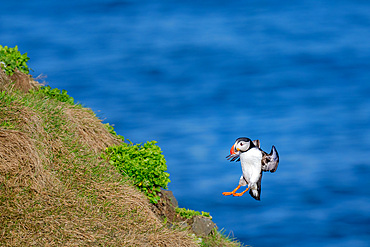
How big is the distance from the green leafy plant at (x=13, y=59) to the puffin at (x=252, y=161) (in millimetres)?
7254

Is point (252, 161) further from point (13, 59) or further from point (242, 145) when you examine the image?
point (13, 59)

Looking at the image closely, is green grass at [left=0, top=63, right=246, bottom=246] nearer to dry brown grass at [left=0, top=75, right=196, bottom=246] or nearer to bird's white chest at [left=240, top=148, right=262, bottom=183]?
dry brown grass at [left=0, top=75, right=196, bottom=246]

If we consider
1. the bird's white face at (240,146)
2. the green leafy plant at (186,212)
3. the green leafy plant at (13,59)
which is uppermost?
the green leafy plant at (13,59)

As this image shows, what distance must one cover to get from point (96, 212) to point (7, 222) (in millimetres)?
1403

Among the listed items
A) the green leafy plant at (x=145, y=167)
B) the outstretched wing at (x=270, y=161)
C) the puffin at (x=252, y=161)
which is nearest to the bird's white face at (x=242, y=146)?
the puffin at (x=252, y=161)

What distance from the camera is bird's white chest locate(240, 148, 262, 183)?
6.54m

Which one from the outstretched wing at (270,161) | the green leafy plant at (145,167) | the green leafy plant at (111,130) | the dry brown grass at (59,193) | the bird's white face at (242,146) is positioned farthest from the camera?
the green leafy plant at (111,130)

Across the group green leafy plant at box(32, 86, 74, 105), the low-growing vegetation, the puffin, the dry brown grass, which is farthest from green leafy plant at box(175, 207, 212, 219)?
the puffin

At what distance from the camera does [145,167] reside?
10617mm

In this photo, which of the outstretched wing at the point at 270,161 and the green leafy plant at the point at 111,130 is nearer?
the outstretched wing at the point at 270,161

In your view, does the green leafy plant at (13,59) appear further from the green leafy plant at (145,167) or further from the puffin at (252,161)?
the puffin at (252,161)

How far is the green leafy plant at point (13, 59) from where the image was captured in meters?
12.3

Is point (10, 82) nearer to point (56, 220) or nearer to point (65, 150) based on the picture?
point (65, 150)

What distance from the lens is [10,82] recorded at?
11609 mm
